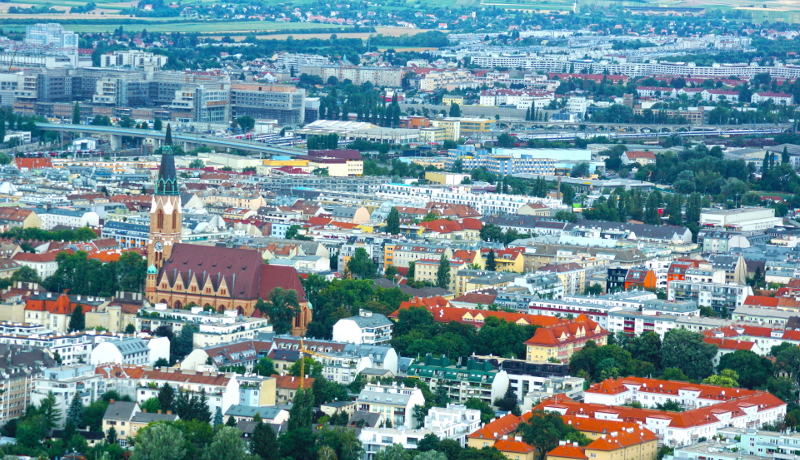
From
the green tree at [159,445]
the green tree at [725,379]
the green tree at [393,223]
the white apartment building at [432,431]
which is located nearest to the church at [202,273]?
the white apartment building at [432,431]

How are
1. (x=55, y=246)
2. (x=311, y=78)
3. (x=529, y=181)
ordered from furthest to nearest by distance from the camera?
(x=311, y=78) < (x=529, y=181) < (x=55, y=246)

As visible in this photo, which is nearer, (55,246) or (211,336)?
(211,336)

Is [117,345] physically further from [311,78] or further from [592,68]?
[592,68]

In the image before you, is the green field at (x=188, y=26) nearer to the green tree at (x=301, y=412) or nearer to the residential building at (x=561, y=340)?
the residential building at (x=561, y=340)

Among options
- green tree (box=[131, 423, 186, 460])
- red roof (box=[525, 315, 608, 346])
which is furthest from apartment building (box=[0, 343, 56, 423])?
red roof (box=[525, 315, 608, 346])

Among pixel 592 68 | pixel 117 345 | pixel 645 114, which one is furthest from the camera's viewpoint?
pixel 592 68

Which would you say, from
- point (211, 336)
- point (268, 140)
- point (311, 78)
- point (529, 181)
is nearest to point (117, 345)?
point (211, 336)

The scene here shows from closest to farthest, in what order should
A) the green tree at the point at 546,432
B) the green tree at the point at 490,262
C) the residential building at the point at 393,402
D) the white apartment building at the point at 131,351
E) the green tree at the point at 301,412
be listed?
the green tree at the point at 546,432 < the green tree at the point at 301,412 < the residential building at the point at 393,402 < the white apartment building at the point at 131,351 < the green tree at the point at 490,262

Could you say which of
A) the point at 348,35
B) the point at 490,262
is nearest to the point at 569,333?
the point at 490,262
